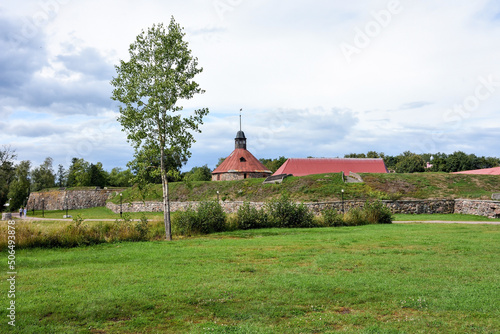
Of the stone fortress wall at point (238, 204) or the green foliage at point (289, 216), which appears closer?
the green foliage at point (289, 216)

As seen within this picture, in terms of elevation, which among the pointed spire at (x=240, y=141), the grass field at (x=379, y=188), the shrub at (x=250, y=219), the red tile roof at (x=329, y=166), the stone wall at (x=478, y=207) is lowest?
the stone wall at (x=478, y=207)

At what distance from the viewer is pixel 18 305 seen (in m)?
6.40

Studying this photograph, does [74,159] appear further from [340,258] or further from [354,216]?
[340,258]

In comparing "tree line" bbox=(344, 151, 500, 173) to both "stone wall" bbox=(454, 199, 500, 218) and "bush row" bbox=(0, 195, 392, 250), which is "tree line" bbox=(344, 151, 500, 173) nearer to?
"stone wall" bbox=(454, 199, 500, 218)

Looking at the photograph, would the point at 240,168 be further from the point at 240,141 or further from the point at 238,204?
the point at 238,204

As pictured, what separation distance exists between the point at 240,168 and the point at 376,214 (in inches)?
1387

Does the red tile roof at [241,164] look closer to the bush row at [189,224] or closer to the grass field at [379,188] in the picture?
the grass field at [379,188]

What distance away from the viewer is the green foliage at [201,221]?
58.8ft

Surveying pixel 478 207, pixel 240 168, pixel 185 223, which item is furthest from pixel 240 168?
pixel 185 223

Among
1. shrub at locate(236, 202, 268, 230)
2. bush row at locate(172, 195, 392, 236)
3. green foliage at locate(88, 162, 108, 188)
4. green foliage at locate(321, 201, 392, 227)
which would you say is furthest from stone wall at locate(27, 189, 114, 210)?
green foliage at locate(321, 201, 392, 227)

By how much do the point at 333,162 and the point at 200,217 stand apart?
36.3 metres

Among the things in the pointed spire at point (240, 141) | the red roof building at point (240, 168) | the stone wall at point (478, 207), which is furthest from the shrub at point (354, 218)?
the pointed spire at point (240, 141)

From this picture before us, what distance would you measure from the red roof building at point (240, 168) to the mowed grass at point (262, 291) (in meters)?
43.7

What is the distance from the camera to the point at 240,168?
183 ft
